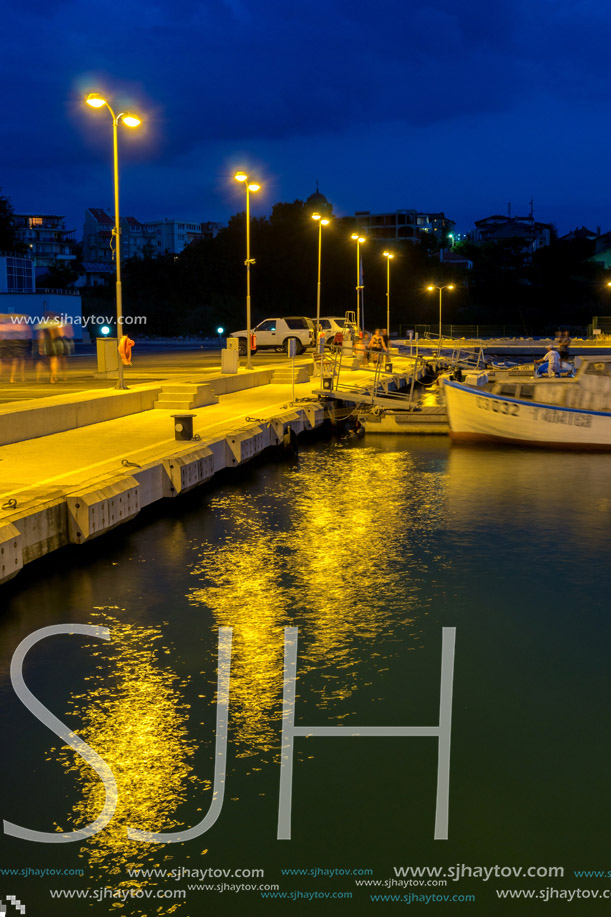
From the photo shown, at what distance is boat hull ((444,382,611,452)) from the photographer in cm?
2348

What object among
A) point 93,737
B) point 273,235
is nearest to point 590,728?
point 93,737

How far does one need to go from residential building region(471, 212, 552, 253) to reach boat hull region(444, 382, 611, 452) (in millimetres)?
123030

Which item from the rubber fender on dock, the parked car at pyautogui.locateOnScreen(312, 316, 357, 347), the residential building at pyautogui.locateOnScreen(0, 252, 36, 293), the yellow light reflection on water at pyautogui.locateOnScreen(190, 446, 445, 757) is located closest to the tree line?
the residential building at pyautogui.locateOnScreen(0, 252, 36, 293)

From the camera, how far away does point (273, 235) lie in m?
113

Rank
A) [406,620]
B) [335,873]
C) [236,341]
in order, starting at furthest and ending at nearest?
[236,341] < [406,620] < [335,873]

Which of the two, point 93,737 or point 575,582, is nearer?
point 93,737

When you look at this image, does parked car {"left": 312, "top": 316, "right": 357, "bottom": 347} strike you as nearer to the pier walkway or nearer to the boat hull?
the pier walkway

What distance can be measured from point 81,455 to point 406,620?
7.71 metres

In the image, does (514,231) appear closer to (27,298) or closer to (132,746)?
(27,298)

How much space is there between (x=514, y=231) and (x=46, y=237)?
73632mm

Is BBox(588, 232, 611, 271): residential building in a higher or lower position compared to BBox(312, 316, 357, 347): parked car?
higher

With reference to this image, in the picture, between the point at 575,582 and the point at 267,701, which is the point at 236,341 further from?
the point at 267,701

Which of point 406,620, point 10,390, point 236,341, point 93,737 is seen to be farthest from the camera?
point 236,341

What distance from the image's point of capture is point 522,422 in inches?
943
